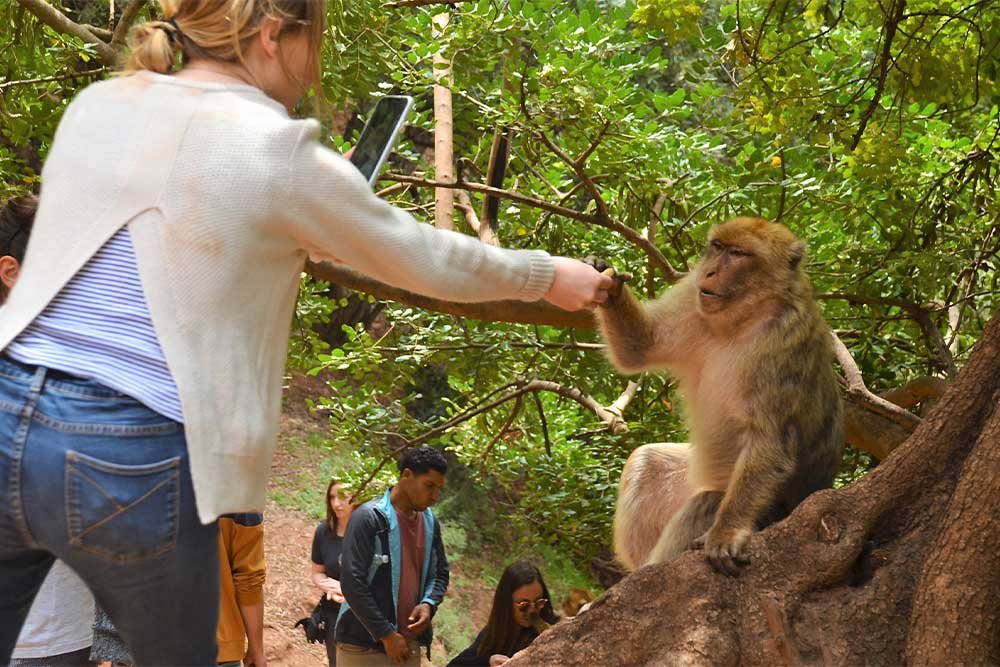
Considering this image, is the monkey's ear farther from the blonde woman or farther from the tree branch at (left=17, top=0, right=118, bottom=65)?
the tree branch at (left=17, top=0, right=118, bottom=65)

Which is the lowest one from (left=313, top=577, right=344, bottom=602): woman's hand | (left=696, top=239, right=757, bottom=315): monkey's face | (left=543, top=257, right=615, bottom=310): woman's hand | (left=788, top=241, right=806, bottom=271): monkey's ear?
(left=313, top=577, right=344, bottom=602): woman's hand

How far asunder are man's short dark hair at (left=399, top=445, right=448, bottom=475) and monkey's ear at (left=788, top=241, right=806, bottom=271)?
222 centimetres

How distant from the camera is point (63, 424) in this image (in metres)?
1.67

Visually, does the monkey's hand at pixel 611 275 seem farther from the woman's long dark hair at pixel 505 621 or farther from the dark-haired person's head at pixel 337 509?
the dark-haired person's head at pixel 337 509

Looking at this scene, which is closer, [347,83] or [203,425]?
[203,425]

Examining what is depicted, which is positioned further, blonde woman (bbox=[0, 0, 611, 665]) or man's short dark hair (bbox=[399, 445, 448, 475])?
man's short dark hair (bbox=[399, 445, 448, 475])

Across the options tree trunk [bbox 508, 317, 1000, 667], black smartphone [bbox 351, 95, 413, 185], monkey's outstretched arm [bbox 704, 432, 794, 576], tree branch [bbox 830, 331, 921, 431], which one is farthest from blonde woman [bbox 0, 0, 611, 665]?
tree branch [bbox 830, 331, 921, 431]

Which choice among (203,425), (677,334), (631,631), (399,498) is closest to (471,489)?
(399,498)

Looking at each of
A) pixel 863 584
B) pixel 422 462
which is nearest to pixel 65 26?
pixel 422 462

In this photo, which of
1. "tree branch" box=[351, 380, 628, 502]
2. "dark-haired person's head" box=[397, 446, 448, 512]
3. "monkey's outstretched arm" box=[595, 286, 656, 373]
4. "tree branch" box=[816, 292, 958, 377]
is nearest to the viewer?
"monkey's outstretched arm" box=[595, 286, 656, 373]

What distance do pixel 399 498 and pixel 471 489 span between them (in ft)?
22.5

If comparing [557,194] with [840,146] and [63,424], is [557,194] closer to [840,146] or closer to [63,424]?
[840,146]

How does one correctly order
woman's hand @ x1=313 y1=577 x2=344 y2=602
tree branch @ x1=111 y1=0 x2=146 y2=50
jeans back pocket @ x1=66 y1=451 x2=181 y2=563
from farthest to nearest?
woman's hand @ x1=313 y1=577 x2=344 y2=602
tree branch @ x1=111 y1=0 x2=146 y2=50
jeans back pocket @ x1=66 y1=451 x2=181 y2=563

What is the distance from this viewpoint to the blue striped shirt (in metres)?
1.70
